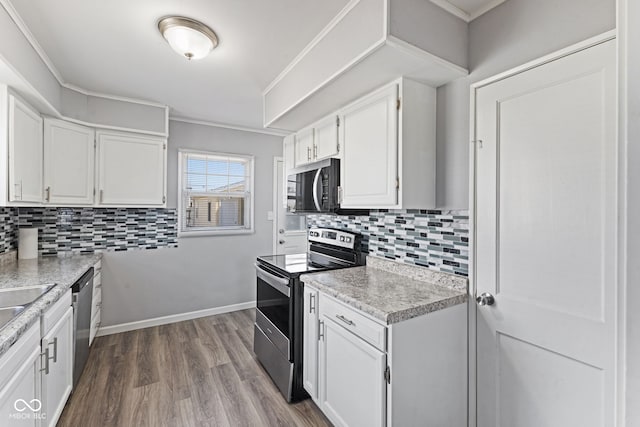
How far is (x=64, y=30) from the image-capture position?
183 cm

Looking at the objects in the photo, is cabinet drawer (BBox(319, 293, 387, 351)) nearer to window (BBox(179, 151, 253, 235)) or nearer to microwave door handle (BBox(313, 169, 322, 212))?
microwave door handle (BBox(313, 169, 322, 212))

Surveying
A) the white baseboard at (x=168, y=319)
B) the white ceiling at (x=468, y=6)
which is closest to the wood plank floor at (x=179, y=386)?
the white baseboard at (x=168, y=319)

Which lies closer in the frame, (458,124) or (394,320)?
(394,320)

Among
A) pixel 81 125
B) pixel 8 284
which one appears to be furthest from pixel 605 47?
pixel 81 125

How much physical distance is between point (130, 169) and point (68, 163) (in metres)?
0.48

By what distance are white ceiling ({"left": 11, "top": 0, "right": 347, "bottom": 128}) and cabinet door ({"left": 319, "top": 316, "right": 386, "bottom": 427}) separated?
176 centimetres

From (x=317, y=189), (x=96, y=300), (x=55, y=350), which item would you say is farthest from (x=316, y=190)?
(x=96, y=300)

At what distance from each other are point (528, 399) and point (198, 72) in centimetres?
293

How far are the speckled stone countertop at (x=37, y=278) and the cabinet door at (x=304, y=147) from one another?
1.89 meters

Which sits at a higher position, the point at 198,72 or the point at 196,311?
the point at 198,72

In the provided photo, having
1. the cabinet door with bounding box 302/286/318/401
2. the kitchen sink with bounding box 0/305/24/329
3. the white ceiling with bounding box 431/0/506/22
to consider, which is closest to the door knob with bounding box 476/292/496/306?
the cabinet door with bounding box 302/286/318/401

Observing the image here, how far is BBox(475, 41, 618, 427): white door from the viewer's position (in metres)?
1.18

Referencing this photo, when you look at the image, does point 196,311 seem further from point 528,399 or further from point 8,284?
point 528,399

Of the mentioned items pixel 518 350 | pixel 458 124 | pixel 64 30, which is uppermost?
pixel 64 30
